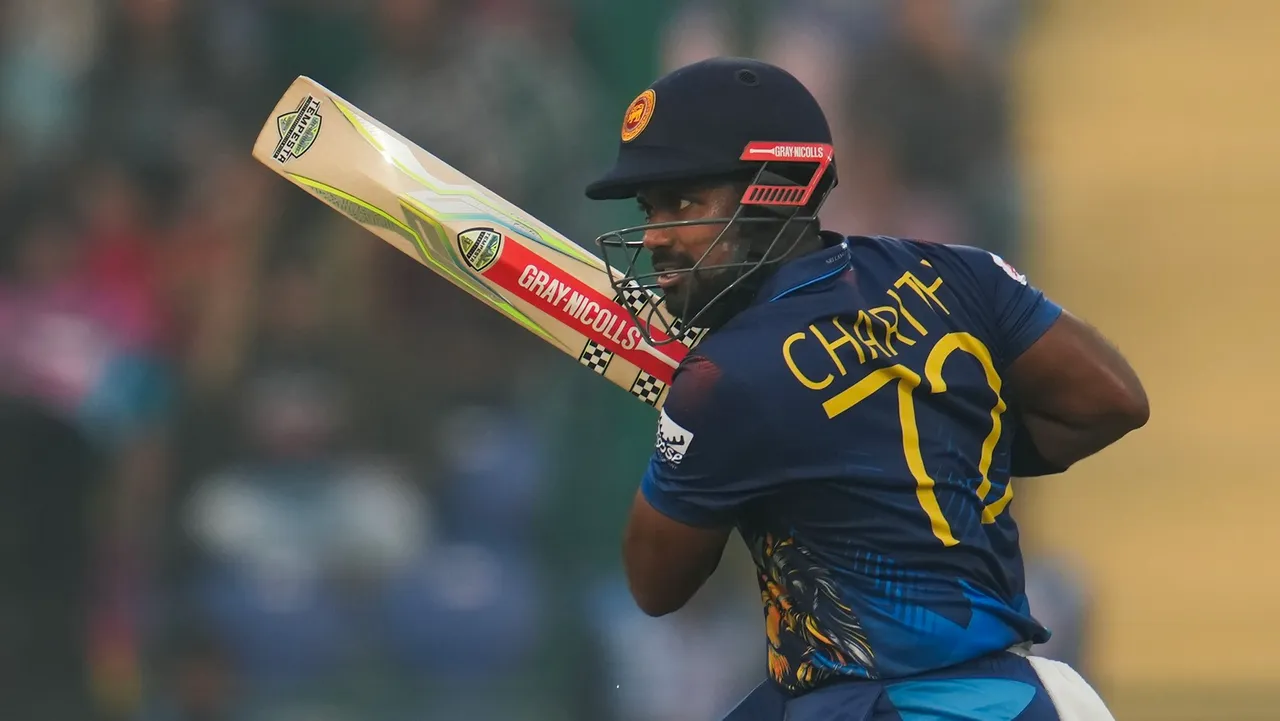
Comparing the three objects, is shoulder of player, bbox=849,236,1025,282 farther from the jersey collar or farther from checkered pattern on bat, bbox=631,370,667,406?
checkered pattern on bat, bbox=631,370,667,406

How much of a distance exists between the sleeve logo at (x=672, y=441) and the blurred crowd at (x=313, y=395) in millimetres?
3248

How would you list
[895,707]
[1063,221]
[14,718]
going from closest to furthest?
[895,707] < [14,718] < [1063,221]

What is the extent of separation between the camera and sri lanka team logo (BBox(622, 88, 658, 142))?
2008 millimetres

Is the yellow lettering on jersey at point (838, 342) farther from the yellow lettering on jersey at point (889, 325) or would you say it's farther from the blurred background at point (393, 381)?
the blurred background at point (393, 381)

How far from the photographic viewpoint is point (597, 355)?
8.05 ft

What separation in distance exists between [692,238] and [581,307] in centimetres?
47

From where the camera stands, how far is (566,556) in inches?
206

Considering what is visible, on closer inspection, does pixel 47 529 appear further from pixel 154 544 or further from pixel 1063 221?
pixel 1063 221

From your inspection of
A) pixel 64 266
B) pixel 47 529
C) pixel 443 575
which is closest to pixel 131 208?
pixel 64 266

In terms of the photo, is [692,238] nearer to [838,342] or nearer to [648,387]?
[838,342]

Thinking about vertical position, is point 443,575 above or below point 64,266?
below

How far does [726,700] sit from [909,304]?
3301mm

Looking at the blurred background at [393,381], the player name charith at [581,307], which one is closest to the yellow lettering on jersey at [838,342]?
the player name charith at [581,307]

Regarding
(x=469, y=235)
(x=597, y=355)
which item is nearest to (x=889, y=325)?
(x=597, y=355)
